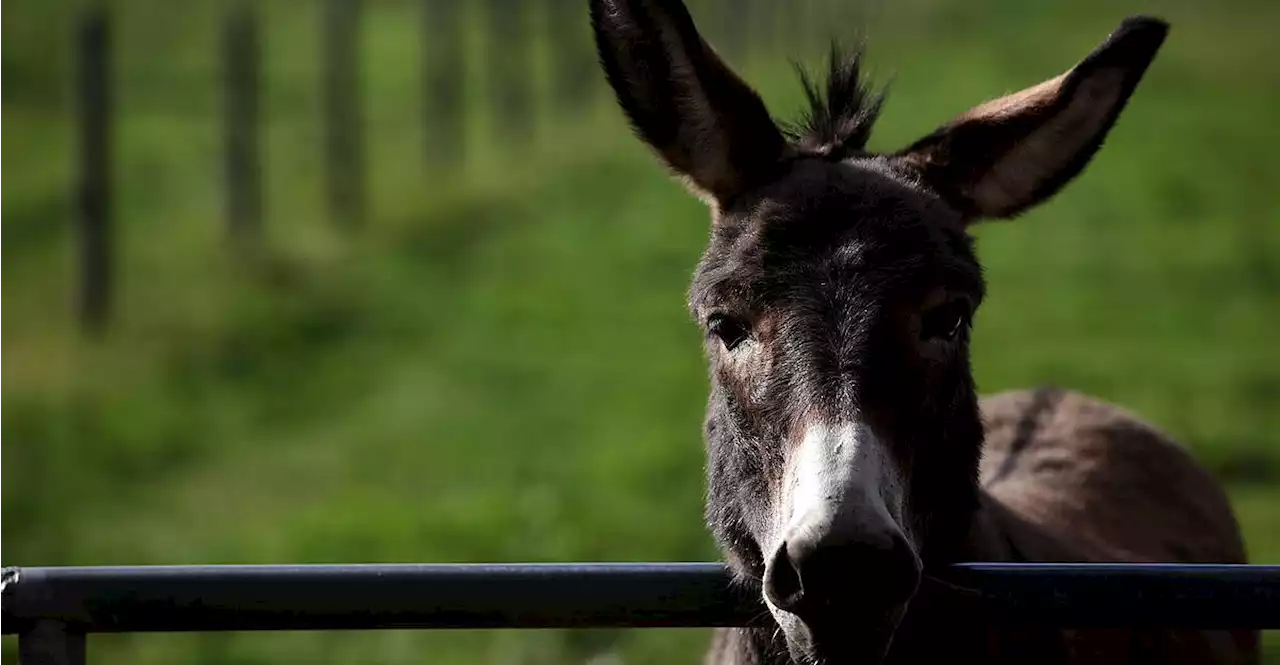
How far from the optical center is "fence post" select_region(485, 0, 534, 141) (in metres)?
23.3

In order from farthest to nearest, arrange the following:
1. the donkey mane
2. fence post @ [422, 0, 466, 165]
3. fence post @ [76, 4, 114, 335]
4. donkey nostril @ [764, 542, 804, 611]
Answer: fence post @ [422, 0, 466, 165] → fence post @ [76, 4, 114, 335] → the donkey mane → donkey nostril @ [764, 542, 804, 611]

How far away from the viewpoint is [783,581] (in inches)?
101

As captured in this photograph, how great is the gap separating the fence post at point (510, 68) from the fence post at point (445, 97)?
0.78 metres

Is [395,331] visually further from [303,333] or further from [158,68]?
[158,68]

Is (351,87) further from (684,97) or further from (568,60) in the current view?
(684,97)

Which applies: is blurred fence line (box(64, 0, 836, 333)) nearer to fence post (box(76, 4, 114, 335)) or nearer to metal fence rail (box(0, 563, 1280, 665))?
fence post (box(76, 4, 114, 335))

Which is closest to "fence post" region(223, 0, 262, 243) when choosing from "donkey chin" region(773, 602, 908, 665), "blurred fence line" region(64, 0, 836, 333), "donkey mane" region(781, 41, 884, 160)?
"blurred fence line" region(64, 0, 836, 333)

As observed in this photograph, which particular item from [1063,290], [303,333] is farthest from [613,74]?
[1063,290]

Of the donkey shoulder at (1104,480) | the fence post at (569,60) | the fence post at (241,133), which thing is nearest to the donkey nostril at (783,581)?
the donkey shoulder at (1104,480)

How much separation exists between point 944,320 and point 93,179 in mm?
11644

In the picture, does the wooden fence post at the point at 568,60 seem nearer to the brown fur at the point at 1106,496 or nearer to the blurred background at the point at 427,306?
the blurred background at the point at 427,306

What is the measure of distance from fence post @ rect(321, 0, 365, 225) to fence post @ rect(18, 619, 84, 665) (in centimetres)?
1480

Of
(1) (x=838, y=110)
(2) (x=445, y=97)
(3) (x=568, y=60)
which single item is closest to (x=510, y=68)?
(3) (x=568, y=60)

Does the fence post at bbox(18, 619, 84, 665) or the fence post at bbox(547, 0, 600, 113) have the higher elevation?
the fence post at bbox(547, 0, 600, 113)
